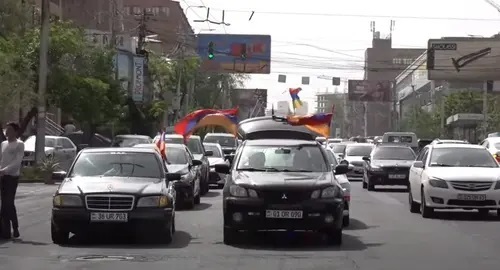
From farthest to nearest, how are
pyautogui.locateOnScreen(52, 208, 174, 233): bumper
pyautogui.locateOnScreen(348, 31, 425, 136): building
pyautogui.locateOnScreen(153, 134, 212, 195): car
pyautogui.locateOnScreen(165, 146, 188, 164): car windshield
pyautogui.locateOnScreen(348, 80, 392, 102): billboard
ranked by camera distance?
pyautogui.locateOnScreen(348, 31, 425, 136): building
pyautogui.locateOnScreen(348, 80, 392, 102): billboard
pyautogui.locateOnScreen(153, 134, 212, 195): car
pyautogui.locateOnScreen(165, 146, 188, 164): car windshield
pyautogui.locateOnScreen(52, 208, 174, 233): bumper

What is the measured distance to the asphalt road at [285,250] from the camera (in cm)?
1341

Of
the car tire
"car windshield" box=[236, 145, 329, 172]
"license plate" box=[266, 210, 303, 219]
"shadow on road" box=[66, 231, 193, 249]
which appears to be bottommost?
"shadow on road" box=[66, 231, 193, 249]

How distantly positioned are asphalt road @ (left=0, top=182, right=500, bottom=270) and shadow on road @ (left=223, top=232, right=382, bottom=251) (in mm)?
15

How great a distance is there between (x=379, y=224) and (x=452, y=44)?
195 feet

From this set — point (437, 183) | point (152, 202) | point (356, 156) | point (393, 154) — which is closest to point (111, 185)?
point (152, 202)

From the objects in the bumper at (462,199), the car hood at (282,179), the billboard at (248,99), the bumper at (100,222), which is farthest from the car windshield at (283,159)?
the billboard at (248,99)

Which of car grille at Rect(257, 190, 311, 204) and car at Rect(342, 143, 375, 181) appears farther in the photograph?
car at Rect(342, 143, 375, 181)

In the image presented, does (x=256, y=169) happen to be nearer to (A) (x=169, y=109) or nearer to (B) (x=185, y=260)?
(B) (x=185, y=260)

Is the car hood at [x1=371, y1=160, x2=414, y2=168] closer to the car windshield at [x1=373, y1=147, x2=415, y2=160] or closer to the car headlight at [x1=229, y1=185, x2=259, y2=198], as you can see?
the car windshield at [x1=373, y1=147, x2=415, y2=160]

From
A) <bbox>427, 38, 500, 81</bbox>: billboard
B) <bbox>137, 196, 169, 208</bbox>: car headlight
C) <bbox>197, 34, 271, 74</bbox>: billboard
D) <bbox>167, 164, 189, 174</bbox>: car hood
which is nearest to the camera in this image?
<bbox>137, 196, 169, 208</bbox>: car headlight

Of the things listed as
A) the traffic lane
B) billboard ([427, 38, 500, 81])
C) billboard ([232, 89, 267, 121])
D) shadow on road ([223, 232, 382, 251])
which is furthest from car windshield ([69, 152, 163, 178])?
billboard ([232, 89, 267, 121])

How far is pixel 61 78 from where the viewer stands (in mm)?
43062

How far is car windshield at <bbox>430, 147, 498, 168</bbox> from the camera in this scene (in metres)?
21.8

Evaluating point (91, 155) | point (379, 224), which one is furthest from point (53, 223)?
point (379, 224)
